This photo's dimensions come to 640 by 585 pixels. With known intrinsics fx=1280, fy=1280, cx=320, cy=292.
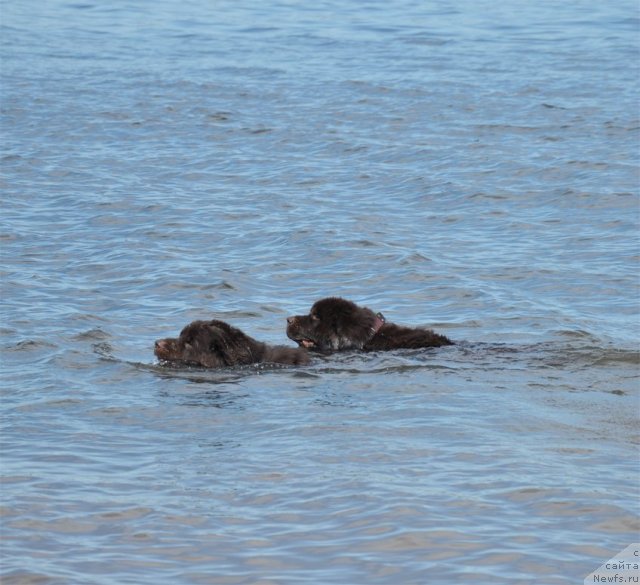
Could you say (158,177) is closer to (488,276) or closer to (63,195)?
(63,195)

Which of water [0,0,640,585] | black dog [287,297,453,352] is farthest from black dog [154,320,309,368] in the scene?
black dog [287,297,453,352]

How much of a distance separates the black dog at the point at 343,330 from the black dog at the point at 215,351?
0.44 m

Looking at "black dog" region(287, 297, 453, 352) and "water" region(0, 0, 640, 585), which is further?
"black dog" region(287, 297, 453, 352)

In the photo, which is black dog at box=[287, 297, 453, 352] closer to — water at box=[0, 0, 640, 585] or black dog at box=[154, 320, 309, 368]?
water at box=[0, 0, 640, 585]

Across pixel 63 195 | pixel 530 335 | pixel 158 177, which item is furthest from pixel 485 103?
pixel 530 335

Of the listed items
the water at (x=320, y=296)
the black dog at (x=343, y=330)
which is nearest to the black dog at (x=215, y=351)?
the water at (x=320, y=296)

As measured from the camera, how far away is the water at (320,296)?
21.6ft

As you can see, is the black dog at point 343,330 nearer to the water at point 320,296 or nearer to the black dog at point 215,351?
the water at point 320,296

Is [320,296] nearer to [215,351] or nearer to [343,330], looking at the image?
[343,330]

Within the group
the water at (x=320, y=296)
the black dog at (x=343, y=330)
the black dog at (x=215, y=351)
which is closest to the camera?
the water at (x=320, y=296)

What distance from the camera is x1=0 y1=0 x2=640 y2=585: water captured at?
21.6 ft

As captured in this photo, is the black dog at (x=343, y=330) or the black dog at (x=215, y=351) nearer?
the black dog at (x=215, y=351)

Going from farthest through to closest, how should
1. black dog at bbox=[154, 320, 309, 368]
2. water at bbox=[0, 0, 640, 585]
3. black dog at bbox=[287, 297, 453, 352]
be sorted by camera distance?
1. black dog at bbox=[287, 297, 453, 352]
2. black dog at bbox=[154, 320, 309, 368]
3. water at bbox=[0, 0, 640, 585]

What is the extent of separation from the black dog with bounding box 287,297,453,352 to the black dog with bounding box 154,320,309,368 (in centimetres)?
44
